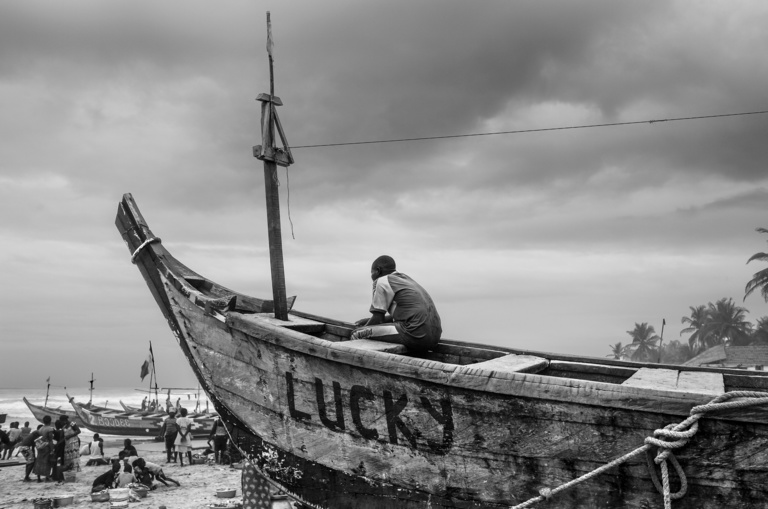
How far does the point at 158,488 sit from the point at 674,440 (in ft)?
39.8

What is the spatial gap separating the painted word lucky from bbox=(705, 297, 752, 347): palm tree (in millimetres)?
52500

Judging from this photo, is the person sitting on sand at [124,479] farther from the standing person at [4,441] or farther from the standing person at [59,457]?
the standing person at [4,441]


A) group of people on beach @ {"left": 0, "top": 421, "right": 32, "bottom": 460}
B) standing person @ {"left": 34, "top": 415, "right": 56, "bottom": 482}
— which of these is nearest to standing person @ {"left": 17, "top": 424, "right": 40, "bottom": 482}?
standing person @ {"left": 34, "top": 415, "right": 56, "bottom": 482}

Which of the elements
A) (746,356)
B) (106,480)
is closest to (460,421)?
(106,480)

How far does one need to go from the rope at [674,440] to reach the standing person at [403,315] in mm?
2030

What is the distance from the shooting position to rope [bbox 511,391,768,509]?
2.96m

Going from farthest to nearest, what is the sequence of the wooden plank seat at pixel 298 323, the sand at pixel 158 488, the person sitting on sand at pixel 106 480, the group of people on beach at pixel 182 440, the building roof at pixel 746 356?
the building roof at pixel 746 356 < the group of people on beach at pixel 182 440 < the person sitting on sand at pixel 106 480 < the sand at pixel 158 488 < the wooden plank seat at pixel 298 323

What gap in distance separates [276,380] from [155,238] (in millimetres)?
2953

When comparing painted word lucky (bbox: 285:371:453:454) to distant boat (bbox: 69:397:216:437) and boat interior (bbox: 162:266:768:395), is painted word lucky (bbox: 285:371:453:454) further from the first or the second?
distant boat (bbox: 69:397:216:437)

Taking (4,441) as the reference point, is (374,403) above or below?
above

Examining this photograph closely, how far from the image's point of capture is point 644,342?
6519 cm

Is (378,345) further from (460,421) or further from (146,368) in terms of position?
(146,368)

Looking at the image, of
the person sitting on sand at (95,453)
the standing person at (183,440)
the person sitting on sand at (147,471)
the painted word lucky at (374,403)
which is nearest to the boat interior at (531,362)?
the painted word lucky at (374,403)

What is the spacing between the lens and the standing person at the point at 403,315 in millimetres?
5035
